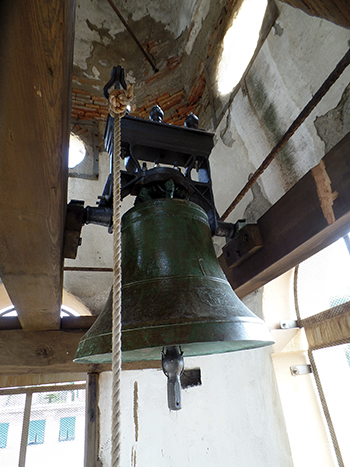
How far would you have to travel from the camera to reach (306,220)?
1.08 meters

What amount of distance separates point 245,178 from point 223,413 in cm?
153

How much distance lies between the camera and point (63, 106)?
600 mm

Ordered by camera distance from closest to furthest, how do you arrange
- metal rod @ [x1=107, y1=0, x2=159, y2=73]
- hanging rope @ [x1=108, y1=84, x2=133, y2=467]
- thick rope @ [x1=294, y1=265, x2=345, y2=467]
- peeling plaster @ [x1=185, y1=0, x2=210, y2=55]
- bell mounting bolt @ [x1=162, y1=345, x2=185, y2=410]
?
hanging rope @ [x1=108, y1=84, x2=133, y2=467], bell mounting bolt @ [x1=162, y1=345, x2=185, y2=410], thick rope @ [x1=294, y1=265, x2=345, y2=467], peeling plaster @ [x1=185, y1=0, x2=210, y2=55], metal rod @ [x1=107, y1=0, x2=159, y2=73]

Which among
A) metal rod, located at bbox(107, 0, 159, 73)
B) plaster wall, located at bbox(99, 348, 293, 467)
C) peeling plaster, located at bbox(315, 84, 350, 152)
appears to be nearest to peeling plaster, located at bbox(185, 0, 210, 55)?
metal rod, located at bbox(107, 0, 159, 73)

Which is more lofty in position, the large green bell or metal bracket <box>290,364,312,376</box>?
the large green bell

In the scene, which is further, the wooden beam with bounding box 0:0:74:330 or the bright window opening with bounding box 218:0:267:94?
the bright window opening with bounding box 218:0:267:94

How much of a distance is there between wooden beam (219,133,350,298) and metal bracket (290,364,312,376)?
83 cm

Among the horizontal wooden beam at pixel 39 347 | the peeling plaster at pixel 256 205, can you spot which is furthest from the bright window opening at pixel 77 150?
the horizontal wooden beam at pixel 39 347

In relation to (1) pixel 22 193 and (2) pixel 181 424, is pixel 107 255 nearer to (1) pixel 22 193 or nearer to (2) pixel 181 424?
(2) pixel 181 424

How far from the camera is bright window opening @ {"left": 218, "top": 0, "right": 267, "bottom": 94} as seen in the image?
6.59ft

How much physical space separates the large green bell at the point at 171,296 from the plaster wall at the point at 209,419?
Answer: 1169 mm

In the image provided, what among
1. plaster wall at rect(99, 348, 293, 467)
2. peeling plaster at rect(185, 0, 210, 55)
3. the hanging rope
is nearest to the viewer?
the hanging rope

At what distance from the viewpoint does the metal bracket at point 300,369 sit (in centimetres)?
188

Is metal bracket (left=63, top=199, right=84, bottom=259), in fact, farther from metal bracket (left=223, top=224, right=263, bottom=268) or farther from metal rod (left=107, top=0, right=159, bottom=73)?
metal rod (left=107, top=0, right=159, bottom=73)
